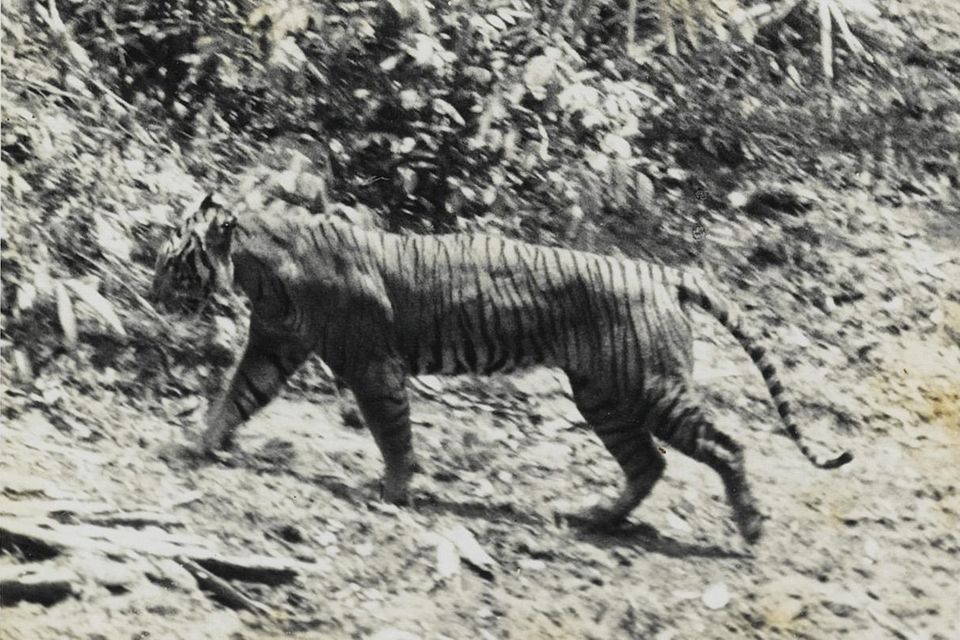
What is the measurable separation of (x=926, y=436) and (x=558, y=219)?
0.99m

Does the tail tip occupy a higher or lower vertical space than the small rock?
higher

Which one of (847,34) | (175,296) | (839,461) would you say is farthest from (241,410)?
(847,34)

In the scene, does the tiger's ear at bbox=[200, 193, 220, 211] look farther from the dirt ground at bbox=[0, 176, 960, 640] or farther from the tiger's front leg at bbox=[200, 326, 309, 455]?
the dirt ground at bbox=[0, 176, 960, 640]

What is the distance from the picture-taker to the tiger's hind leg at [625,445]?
2627 millimetres

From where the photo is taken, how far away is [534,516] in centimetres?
259

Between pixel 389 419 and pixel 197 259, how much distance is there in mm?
470

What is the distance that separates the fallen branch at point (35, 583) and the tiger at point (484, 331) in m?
0.51

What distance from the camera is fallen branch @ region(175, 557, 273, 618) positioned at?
7.13 ft

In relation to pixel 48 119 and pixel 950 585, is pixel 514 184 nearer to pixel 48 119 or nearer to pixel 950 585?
pixel 48 119

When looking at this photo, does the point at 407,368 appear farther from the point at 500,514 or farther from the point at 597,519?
the point at 597,519

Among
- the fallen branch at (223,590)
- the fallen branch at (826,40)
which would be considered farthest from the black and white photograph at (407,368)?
the fallen branch at (826,40)

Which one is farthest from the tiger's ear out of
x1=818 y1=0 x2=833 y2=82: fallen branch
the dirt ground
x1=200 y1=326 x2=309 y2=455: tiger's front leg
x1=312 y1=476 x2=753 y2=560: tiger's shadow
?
x1=818 y1=0 x2=833 y2=82: fallen branch

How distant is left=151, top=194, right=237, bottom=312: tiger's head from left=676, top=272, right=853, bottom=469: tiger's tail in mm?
904

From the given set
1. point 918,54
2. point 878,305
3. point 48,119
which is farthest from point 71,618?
point 918,54
